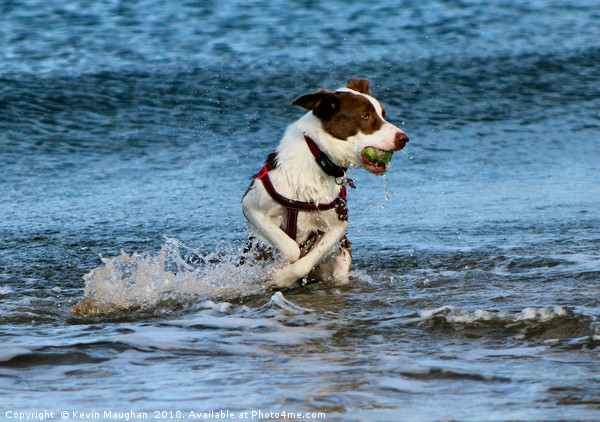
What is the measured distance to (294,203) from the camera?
562cm

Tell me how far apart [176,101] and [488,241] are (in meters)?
7.48

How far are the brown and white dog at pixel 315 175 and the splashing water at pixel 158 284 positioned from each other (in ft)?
0.77

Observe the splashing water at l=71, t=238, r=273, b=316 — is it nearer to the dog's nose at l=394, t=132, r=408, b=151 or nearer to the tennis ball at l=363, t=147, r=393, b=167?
the tennis ball at l=363, t=147, r=393, b=167

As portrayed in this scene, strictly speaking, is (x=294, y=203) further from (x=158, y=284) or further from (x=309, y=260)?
(x=158, y=284)

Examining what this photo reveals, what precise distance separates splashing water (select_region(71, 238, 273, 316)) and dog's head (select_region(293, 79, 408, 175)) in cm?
104

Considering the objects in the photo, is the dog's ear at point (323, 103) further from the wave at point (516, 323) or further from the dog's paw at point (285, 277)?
the wave at point (516, 323)

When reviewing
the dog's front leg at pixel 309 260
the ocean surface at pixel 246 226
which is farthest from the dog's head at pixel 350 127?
the ocean surface at pixel 246 226

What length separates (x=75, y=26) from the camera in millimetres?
16875

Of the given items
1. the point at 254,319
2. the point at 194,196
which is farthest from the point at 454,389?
the point at 194,196

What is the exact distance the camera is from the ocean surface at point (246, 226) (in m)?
3.63

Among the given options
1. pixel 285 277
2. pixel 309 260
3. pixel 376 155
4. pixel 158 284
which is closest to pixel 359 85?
pixel 376 155

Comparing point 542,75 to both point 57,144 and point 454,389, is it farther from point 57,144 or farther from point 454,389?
point 454,389

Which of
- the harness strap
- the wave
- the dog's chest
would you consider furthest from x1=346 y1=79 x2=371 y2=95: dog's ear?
the wave

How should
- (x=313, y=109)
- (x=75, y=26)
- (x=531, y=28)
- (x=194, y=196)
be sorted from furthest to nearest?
(x=531, y=28)
(x=75, y=26)
(x=194, y=196)
(x=313, y=109)
